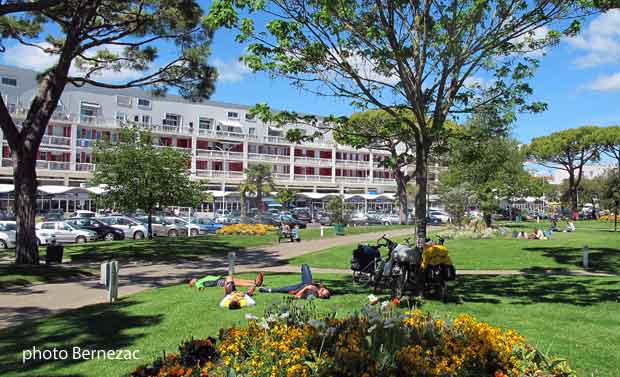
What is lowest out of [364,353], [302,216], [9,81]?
[302,216]

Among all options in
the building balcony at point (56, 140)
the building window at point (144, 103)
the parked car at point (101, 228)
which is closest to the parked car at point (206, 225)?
the parked car at point (101, 228)

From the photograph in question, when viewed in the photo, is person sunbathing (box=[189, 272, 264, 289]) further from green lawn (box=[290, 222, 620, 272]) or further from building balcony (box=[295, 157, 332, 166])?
building balcony (box=[295, 157, 332, 166])

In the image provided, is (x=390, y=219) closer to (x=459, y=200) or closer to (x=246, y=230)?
(x=459, y=200)

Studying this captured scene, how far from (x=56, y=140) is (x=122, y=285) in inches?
1737

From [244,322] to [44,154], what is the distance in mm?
51012

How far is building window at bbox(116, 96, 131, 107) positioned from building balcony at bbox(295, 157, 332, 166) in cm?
2199

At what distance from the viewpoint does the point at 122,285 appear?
12664mm

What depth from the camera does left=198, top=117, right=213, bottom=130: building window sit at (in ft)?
209

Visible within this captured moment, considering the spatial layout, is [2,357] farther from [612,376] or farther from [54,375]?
[612,376]

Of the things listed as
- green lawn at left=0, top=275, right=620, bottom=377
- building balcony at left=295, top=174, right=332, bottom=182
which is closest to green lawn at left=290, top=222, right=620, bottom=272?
green lawn at left=0, top=275, right=620, bottom=377

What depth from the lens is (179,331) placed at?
6926 millimetres

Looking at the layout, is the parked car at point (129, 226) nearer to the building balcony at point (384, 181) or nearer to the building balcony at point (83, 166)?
the building balcony at point (83, 166)

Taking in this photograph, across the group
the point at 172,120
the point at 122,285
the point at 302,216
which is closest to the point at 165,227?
the point at 302,216

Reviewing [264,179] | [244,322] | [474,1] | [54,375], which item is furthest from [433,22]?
[264,179]
